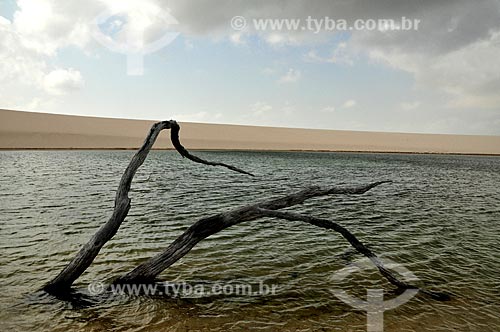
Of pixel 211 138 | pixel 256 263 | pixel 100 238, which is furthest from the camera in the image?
pixel 211 138

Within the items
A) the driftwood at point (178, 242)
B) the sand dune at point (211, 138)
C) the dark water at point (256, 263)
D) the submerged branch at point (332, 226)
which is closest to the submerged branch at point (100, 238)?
the driftwood at point (178, 242)

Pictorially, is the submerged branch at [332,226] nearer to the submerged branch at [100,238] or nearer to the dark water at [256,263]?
the dark water at [256,263]

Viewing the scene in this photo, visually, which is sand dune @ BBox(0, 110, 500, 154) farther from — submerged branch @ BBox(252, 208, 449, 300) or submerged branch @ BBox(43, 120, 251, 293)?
submerged branch @ BBox(252, 208, 449, 300)

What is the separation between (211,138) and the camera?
395ft

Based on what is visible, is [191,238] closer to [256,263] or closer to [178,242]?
[178,242]

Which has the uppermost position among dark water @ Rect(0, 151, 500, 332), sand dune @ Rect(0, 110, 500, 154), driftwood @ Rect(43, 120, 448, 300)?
sand dune @ Rect(0, 110, 500, 154)

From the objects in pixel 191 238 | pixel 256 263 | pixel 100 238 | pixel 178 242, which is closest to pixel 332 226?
pixel 256 263

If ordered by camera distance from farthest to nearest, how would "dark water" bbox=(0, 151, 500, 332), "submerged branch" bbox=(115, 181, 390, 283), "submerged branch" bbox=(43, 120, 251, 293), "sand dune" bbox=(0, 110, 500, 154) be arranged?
"sand dune" bbox=(0, 110, 500, 154) → "submerged branch" bbox=(115, 181, 390, 283) → "submerged branch" bbox=(43, 120, 251, 293) → "dark water" bbox=(0, 151, 500, 332)

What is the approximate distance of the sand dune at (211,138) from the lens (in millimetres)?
85750

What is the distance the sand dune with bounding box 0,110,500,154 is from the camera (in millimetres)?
85750

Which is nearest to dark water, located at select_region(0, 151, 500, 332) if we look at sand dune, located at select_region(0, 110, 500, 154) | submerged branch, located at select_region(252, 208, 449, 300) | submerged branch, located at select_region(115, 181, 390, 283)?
submerged branch, located at select_region(252, 208, 449, 300)

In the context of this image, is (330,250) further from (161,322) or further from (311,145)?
(311,145)

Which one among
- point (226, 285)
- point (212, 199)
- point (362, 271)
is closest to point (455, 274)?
A: point (362, 271)

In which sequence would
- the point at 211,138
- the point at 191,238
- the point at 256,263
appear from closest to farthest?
the point at 191,238 < the point at 256,263 < the point at 211,138
